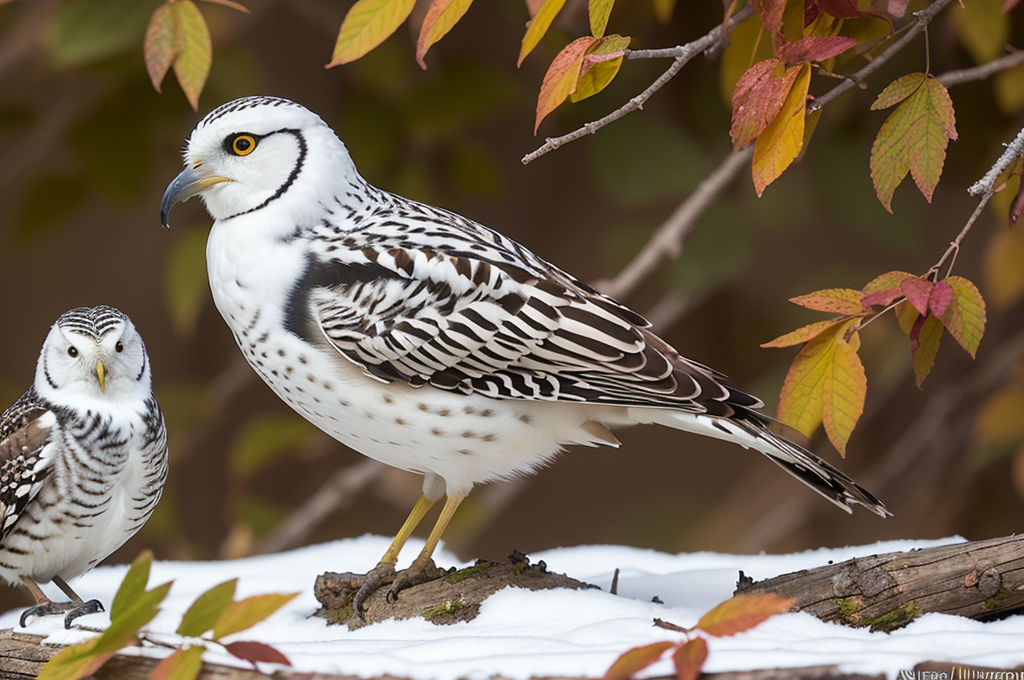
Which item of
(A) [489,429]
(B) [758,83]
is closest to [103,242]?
(A) [489,429]

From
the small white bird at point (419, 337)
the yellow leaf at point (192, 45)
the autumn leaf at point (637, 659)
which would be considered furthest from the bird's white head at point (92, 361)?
the autumn leaf at point (637, 659)

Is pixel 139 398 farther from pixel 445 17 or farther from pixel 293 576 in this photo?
pixel 445 17

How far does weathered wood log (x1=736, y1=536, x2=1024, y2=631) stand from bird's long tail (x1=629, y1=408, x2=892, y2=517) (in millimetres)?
114

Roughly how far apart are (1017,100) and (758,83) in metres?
1.41

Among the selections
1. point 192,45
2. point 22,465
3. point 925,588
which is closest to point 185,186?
point 192,45

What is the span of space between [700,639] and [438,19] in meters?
1.01

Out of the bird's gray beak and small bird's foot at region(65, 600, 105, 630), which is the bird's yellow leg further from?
the bird's gray beak

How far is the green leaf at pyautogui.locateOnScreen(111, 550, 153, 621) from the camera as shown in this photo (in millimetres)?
1263

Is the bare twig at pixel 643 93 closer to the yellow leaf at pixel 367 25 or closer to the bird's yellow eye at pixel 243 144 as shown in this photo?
the yellow leaf at pixel 367 25

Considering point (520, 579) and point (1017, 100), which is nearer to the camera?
point (520, 579)

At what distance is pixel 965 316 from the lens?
1621 millimetres

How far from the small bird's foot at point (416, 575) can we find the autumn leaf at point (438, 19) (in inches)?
39.1

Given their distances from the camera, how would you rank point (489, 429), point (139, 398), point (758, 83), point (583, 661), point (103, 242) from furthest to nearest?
point (103, 242)
point (139, 398)
point (489, 429)
point (758, 83)
point (583, 661)

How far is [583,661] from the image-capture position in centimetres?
141
